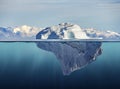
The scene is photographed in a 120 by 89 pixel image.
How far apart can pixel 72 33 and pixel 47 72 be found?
154cm

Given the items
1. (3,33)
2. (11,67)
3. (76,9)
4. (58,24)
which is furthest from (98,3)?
(11,67)

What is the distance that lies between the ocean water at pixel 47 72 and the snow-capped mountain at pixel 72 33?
3.24ft

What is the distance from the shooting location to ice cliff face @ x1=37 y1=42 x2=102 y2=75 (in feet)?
20.5

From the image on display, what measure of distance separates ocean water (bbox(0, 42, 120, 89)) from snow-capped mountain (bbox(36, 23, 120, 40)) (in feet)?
3.24

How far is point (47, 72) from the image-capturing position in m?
6.98

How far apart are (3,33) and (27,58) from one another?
1527 millimetres

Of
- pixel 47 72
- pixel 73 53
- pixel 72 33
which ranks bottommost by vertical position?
pixel 47 72

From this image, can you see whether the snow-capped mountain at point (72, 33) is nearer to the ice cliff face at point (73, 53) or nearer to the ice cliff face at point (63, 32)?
the ice cliff face at point (63, 32)

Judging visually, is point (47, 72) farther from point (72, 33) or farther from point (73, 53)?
point (72, 33)

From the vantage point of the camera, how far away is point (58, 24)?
5879 mm

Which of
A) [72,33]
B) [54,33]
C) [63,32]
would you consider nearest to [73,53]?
[72,33]

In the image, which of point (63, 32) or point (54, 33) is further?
point (63, 32)

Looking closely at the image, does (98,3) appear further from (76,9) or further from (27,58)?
(27,58)

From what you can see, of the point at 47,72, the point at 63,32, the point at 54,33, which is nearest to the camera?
the point at 54,33
